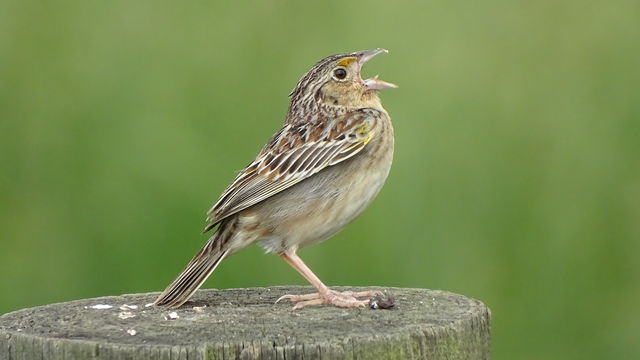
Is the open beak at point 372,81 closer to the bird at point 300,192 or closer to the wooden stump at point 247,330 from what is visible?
the bird at point 300,192

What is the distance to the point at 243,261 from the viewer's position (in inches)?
303

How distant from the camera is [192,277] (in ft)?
19.0

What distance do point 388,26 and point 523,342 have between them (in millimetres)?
2408

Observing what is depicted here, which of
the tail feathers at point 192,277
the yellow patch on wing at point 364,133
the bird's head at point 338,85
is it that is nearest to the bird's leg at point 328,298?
the tail feathers at point 192,277

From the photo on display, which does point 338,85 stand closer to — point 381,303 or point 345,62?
point 345,62

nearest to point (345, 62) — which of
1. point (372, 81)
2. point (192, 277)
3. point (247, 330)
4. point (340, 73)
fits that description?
point (340, 73)

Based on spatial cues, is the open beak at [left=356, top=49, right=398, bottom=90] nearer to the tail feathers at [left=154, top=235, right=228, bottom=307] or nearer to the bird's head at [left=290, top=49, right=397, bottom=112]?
the bird's head at [left=290, top=49, right=397, bottom=112]

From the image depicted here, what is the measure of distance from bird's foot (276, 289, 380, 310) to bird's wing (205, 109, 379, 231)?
567 millimetres

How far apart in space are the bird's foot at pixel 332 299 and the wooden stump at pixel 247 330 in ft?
0.28

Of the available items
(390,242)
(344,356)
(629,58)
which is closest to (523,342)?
(390,242)

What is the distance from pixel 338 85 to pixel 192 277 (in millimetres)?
1518

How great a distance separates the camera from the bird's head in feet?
22.3

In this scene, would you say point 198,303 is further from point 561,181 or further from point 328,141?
point 561,181

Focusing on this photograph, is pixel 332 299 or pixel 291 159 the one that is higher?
pixel 291 159
